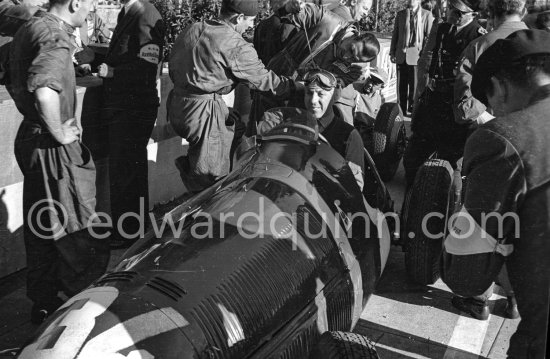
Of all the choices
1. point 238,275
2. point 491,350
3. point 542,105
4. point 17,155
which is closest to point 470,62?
point 491,350

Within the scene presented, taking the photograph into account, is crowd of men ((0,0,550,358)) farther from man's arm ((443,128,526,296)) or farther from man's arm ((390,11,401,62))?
man's arm ((390,11,401,62))

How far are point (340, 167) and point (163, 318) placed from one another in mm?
1534

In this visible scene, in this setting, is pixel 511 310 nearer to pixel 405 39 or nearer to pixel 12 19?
pixel 12 19

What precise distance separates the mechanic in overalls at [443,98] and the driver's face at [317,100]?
161cm

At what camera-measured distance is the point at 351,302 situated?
132 inches

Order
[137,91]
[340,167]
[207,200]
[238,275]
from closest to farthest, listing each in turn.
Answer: [238,275] → [207,200] → [340,167] → [137,91]

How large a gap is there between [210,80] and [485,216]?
267cm

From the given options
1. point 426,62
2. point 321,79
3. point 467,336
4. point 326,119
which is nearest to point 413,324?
point 467,336

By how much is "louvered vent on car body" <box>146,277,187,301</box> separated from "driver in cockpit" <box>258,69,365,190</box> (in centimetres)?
141

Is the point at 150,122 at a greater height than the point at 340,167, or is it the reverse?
the point at 340,167

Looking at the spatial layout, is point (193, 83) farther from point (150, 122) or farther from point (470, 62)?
point (470, 62)

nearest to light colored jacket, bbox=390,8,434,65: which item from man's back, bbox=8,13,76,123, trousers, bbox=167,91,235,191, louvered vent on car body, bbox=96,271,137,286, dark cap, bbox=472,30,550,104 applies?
trousers, bbox=167,91,235,191

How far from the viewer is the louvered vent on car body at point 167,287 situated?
2564 millimetres

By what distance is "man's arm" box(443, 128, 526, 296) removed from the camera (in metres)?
2.40
